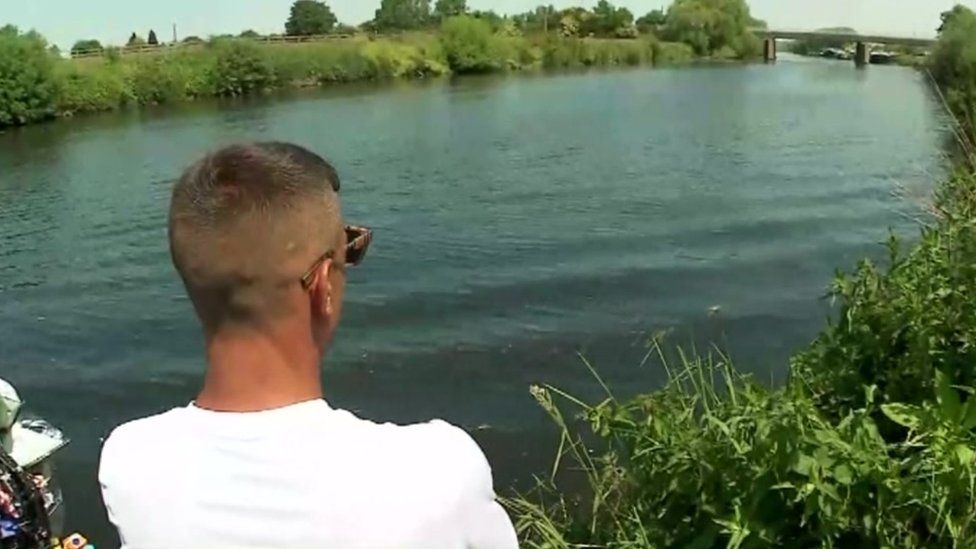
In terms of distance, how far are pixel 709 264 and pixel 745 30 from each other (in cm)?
6212

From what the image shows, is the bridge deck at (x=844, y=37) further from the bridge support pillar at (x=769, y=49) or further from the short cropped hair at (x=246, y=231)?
the short cropped hair at (x=246, y=231)

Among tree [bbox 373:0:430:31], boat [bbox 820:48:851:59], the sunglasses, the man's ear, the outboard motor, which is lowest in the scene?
the outboard motor

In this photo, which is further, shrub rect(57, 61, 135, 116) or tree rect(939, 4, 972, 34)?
shrub rect(57, 61, 135, 116)

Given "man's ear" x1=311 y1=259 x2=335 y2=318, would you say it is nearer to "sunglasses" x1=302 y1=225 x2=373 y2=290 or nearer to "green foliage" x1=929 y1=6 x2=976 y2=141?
"sunglasses" x1=302 y1=225 x2=373 y2=290

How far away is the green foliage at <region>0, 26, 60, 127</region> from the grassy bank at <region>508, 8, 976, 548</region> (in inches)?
1601

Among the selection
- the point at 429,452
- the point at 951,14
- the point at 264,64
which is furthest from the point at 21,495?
the point at 264,64

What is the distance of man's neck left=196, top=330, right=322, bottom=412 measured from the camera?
5.19 ft

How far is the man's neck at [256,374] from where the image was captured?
1.58 m

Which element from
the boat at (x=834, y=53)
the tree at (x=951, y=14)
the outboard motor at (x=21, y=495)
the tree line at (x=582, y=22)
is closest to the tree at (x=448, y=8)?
the tree line at (x=582, y=22)

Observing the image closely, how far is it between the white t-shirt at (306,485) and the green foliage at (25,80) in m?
43.3

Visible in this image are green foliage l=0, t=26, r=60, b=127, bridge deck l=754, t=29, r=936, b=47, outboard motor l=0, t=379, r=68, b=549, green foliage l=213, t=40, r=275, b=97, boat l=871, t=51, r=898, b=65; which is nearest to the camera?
outboard motor l=0, t=379, r=68, b=549

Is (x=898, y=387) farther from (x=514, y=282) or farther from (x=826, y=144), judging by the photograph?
(x=826, y=144)

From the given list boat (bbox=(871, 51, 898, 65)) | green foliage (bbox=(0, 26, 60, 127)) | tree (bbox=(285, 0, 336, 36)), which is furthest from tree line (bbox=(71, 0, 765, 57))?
green foliage (bbox=(0, 26, 60, 127))

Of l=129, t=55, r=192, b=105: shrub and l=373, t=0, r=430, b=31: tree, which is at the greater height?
l=373, t=0, r=430, b=31: tree
